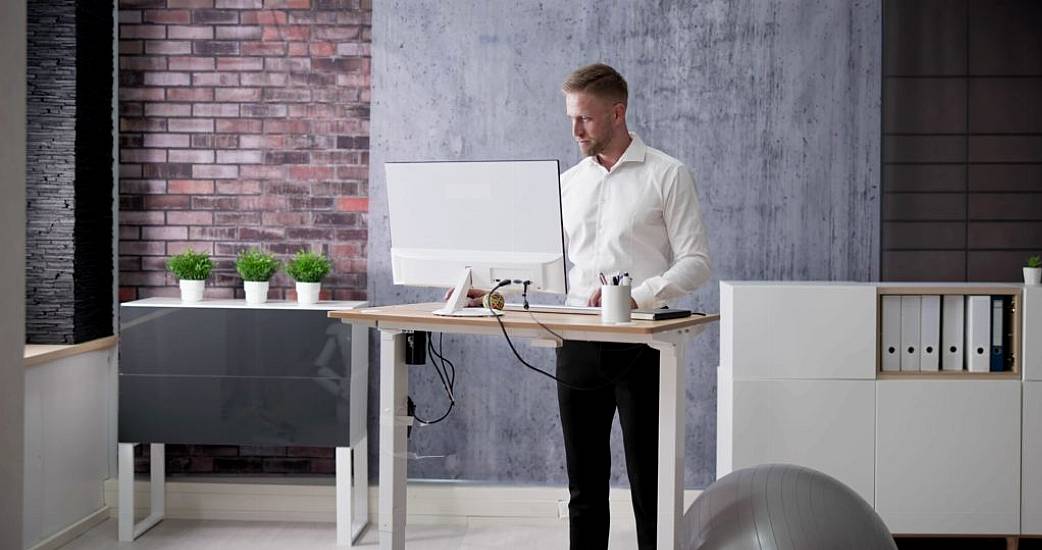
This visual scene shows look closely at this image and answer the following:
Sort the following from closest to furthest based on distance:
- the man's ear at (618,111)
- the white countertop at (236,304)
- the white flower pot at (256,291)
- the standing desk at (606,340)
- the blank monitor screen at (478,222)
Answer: the standing desk at (606,340)
the blank monitor screen at (478,222)
the man's ear at (618,111)
the white countertop at (236,304)
the white flower pot at (256,291)

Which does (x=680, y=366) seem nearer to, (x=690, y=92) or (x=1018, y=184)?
(x=690, y=92)

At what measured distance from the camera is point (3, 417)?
286 centimetres

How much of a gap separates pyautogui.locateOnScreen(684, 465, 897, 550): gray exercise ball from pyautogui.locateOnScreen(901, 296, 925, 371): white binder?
4.82ft

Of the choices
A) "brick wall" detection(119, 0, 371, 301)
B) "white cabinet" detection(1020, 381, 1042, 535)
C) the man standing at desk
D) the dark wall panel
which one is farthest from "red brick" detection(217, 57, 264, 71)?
"white cabinet" detection(1020, 381, 1042, 535)

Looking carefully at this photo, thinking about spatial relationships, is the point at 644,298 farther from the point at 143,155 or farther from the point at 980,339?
the point at 143,155

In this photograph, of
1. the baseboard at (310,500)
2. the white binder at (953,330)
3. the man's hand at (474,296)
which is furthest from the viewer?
the baseboard at (310,500)

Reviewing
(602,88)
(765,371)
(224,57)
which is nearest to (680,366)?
(602,88)

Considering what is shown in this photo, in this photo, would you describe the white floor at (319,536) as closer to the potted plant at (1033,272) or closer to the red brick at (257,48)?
the potted plant at (1033,272)

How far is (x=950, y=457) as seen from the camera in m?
3.52

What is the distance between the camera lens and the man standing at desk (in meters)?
2.70

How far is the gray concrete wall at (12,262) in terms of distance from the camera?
285cm

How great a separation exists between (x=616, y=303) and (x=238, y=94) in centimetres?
240

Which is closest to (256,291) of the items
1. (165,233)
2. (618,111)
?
(165,233)

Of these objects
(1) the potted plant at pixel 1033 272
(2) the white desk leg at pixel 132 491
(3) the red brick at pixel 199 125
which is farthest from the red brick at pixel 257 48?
(1) the potted plant at pixel 1033 272
